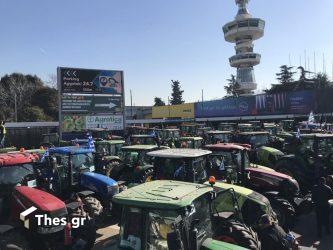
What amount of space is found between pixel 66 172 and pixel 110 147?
764 centimetres

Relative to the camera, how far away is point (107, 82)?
3206 centimetres

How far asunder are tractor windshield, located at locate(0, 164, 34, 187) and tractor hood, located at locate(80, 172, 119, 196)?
2.00 meters

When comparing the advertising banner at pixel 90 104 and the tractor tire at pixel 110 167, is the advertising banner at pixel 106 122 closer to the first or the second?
the advertising banner at pixel 90 104

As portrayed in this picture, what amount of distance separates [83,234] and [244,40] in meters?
83.9

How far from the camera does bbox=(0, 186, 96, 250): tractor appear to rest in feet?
23.4

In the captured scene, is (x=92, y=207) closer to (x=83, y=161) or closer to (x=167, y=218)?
(x=83, y=161)

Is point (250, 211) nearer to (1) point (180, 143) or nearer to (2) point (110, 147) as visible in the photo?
(2) point (110, 147)

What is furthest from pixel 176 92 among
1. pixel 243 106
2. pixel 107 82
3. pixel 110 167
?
pixel 110 167

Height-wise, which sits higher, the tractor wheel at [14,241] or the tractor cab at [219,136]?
the tractor cab at [219,136]

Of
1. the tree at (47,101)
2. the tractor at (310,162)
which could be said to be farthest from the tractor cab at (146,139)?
the tree at (47,101)

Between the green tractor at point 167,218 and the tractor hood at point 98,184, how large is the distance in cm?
442

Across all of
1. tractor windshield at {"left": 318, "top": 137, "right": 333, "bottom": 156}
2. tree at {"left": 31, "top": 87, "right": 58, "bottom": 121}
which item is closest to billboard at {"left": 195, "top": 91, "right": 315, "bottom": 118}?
tree at {"left": 31, "top": 87, "right": 58, "bottom": 121}

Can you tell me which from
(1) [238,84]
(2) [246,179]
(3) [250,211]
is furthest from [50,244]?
(1) [238,84]

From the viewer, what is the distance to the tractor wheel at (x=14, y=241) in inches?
268
